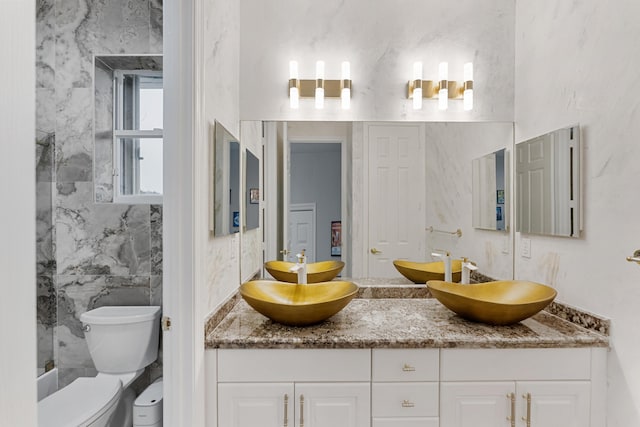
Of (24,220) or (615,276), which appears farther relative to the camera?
(615,276)

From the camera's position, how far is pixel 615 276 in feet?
4.75

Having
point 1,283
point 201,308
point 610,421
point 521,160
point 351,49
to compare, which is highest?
point 351,49

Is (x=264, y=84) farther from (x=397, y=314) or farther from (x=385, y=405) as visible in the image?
(x=385, y=405)

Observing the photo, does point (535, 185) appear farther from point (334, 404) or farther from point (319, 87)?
point (334, 404)

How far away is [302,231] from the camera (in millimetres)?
2150

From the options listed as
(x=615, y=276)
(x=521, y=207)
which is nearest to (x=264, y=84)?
(x=521, y=207)

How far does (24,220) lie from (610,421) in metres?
2.01

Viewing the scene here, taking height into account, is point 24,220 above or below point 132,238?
above

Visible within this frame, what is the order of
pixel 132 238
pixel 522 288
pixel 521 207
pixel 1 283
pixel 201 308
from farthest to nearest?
pixel 132 238
pixel 521 207
pixel 522 288
pixel 201 308
pixel 1 283

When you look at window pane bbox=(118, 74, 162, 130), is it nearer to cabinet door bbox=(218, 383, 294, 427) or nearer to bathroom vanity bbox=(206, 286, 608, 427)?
bathroom vanity bbox=(206, 286, 608, 427)

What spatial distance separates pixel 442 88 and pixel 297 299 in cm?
138

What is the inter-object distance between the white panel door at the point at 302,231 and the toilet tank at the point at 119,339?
92 cm

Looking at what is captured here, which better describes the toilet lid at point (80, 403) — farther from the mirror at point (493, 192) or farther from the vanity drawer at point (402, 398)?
the mirror at point (493, 192)

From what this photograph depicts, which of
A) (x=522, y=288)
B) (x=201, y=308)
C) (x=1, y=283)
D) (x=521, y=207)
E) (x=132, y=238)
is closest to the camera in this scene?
(x=1, y=283)
